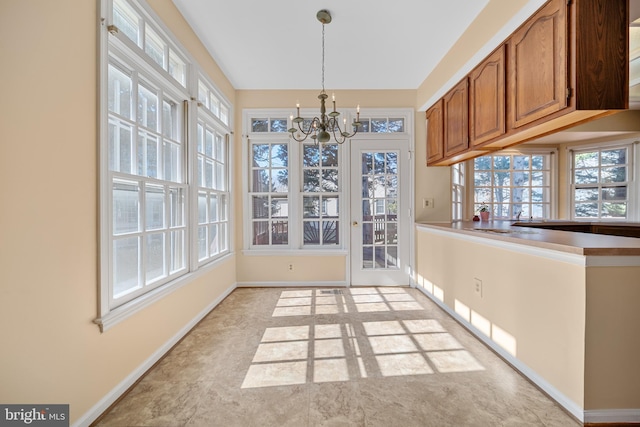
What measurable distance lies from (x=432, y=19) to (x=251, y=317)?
10.9ft

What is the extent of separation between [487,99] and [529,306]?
1.72 metres

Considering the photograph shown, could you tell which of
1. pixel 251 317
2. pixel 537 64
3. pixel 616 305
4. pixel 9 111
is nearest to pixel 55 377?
pixel 9 111

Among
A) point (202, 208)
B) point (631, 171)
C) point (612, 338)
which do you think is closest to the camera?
point (612, 338)

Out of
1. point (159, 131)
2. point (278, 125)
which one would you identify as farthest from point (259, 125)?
point (159, 131)

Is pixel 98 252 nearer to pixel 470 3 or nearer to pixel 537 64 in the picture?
pixel 537 64

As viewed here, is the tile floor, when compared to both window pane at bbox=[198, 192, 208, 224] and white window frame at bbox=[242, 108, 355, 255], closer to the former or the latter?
window pane at bbox=[198, 192, 208, 224]

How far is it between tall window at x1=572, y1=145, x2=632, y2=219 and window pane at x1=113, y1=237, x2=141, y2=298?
6.10 metres

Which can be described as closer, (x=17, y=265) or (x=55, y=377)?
(x=17, y=265)

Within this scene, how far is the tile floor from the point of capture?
59.4 inches

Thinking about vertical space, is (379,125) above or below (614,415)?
above

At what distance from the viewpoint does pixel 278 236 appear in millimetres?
3947

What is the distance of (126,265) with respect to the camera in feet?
5.89

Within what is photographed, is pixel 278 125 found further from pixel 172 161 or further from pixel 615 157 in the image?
pixel 615 157

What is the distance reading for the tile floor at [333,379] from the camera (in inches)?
Result: 59.4
